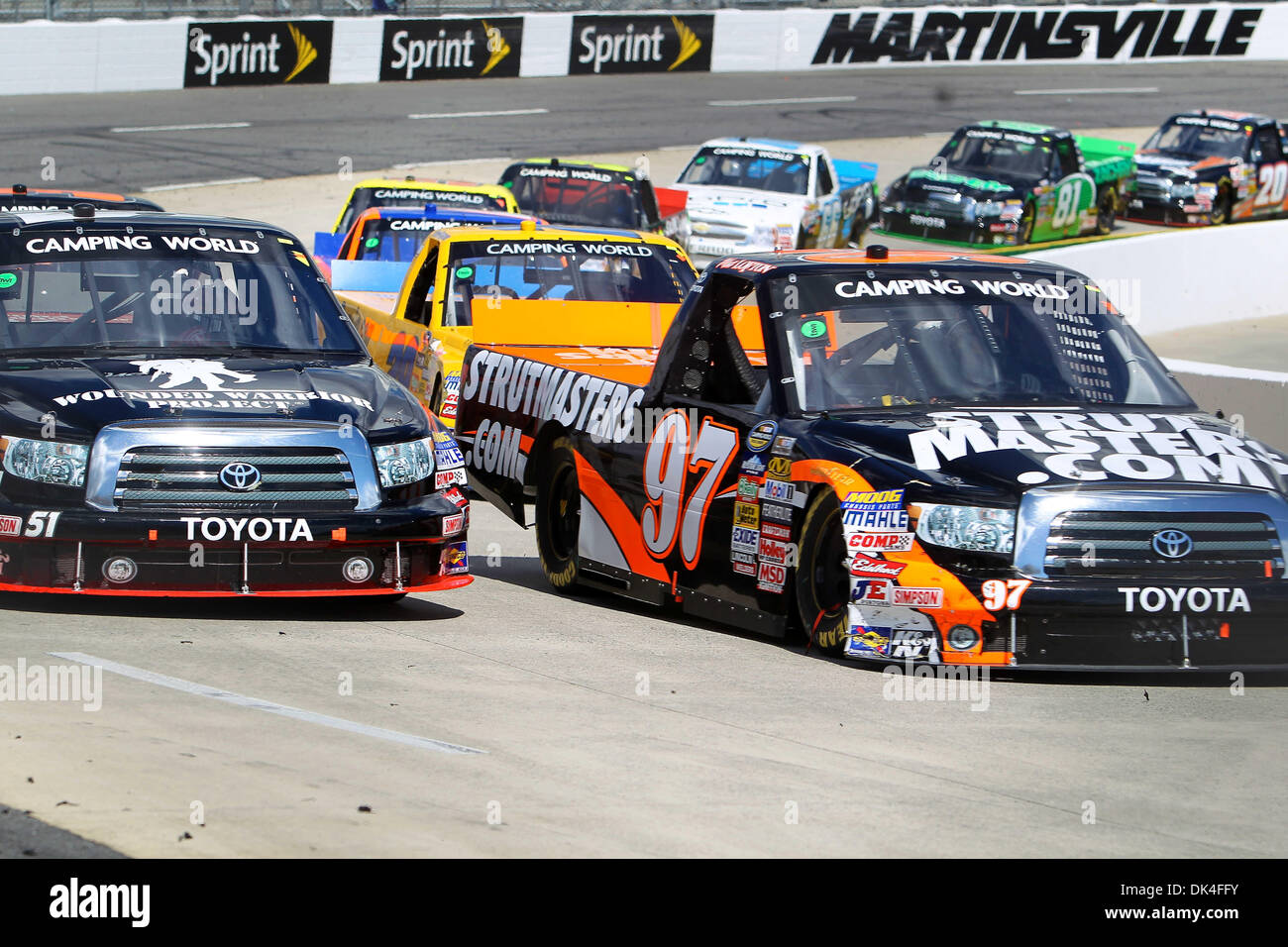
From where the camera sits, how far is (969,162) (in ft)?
99.8

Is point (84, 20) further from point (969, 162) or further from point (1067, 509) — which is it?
point (1067, 509)

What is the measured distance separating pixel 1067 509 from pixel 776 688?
127 cm

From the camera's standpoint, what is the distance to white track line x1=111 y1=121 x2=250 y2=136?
33.0 m

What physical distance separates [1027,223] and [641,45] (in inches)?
656

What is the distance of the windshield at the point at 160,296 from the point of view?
30.8ft

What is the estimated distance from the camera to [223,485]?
836 centimetres

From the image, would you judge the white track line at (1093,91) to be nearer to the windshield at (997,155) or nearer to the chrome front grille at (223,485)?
the windshield at (997,155)

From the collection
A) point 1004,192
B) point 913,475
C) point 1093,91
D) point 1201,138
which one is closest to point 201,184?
point 1004,192

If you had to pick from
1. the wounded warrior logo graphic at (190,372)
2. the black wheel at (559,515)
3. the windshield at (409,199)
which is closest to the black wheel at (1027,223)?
the windshield at (409,199)

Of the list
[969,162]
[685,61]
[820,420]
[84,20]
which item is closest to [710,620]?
[820,420]

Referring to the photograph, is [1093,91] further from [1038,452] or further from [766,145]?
[1038,452]

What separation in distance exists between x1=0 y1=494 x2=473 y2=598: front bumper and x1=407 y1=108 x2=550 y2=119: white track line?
29.4 meters

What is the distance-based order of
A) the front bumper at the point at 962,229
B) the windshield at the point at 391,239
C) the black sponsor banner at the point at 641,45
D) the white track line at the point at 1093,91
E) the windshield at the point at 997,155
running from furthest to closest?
the white track line at the point at 1093,91
the black sponsor banner at the point at 641,45
the windshield at the point at 997,155
the front bumper at the point at 962,229
the windshield at the point at 391,239

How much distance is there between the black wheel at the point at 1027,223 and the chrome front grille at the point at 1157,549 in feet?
70.7
